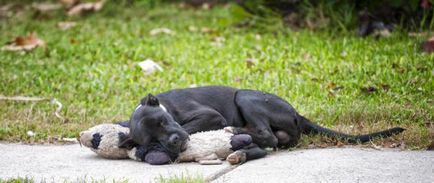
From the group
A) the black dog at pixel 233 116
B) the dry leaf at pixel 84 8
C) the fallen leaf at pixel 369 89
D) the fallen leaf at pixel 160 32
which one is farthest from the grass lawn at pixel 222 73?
the dry leaf at pixel 84 8

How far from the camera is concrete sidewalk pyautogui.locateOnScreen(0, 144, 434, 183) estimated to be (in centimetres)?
469

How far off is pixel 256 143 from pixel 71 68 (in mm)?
3980

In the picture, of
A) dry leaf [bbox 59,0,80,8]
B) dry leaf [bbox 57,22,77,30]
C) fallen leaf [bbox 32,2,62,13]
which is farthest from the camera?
dry leaf [bbox 59,0,80,8]

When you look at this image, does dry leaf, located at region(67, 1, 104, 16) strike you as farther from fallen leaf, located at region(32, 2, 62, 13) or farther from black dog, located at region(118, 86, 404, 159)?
black dog, located at region(118, 86, 404, 159)

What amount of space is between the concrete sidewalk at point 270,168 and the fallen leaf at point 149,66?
10.0 ft

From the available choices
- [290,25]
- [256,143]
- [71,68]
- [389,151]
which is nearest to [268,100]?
[256,143]

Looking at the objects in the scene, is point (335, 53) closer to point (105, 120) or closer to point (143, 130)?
point (105, 120)

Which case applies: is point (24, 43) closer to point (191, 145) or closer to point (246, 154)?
point (191, 145)

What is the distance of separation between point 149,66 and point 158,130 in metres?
3.69

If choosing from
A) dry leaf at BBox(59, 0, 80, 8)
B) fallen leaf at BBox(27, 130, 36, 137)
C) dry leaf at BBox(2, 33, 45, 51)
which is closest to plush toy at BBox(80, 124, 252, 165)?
fallen leaf at BBox(27, 130, 36, 137)

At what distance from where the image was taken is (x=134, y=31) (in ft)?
36.6

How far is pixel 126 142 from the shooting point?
5.48 m

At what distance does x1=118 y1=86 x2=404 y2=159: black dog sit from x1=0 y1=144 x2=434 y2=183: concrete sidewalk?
0.68 ft

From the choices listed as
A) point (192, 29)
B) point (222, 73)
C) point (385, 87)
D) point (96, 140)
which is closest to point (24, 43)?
point (192, 29)
